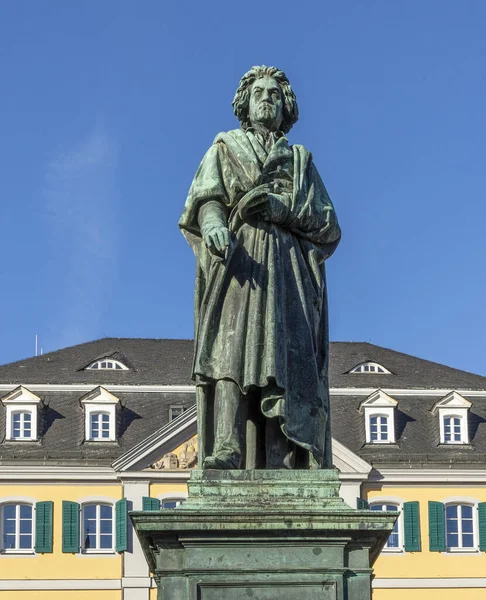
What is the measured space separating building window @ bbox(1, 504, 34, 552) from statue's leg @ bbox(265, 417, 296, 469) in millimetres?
51246

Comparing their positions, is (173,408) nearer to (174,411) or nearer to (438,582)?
(174,411)

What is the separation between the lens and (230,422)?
10.7 meters

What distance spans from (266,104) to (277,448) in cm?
252

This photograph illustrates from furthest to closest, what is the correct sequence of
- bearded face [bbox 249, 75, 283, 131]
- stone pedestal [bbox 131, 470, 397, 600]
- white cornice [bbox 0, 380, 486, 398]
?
1. white cornice [bbox 0, 380, 486, 398]
2. bearded face [bbox 249, 75, 283, 131]
3. stone pedestal [bbox 131, 470, 397, 600]

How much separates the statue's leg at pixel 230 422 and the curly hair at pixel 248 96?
2147mm

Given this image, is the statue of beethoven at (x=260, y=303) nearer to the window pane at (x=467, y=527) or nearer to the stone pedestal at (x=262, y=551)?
the stone pedestal at (x=262, y=551)

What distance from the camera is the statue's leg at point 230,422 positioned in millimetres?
10609

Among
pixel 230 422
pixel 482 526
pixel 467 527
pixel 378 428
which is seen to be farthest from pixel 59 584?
pixel 230 422

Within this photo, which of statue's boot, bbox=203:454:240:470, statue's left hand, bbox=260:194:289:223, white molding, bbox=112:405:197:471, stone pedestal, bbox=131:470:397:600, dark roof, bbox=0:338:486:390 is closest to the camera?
stone pedestal, bbox=131:470:397:600

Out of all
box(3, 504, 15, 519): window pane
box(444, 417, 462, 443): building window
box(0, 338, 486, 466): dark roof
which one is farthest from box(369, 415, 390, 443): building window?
box(3, 504, 15, 519): window pane

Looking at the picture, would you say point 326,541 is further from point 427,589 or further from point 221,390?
point 427,589

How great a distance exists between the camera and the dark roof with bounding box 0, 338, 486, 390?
6600cm

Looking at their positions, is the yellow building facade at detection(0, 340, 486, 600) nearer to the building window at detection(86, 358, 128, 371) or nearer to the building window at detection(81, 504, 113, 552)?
the building window at detection(81, 504, 113, 552)

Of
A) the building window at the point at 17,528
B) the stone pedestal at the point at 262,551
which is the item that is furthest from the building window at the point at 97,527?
the stone pedestal at the point at 262,551
